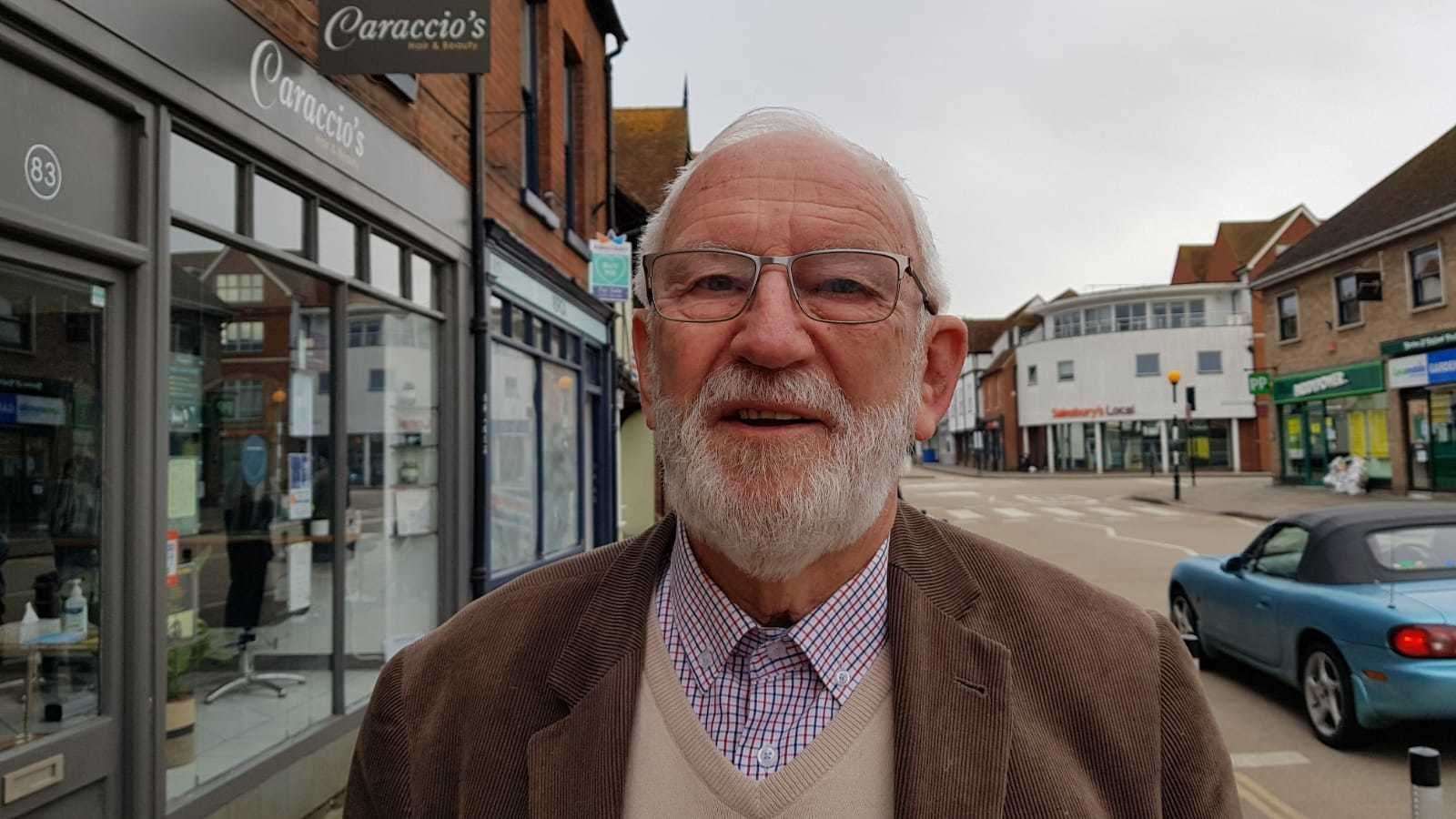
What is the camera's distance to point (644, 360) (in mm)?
1841

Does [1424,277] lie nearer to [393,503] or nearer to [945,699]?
[393,503]

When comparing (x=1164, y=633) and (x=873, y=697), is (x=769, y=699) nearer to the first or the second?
(x=873, y=697)

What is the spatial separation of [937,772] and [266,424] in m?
4.53

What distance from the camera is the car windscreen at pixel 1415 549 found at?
19.0 ft

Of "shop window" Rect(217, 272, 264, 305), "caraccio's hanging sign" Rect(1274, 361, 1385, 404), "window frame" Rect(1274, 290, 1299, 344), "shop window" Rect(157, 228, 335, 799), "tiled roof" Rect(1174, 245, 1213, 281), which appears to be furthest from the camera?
"tiled roof" Rect(1174, 245, 1213, 281)

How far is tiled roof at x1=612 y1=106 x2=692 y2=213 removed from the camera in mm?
18047

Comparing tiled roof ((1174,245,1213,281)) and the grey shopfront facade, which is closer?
the grey shopfront facade

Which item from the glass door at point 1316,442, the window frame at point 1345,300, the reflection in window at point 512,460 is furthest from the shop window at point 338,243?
the glass door at point 1316,442


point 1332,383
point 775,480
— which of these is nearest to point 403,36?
point 775,480

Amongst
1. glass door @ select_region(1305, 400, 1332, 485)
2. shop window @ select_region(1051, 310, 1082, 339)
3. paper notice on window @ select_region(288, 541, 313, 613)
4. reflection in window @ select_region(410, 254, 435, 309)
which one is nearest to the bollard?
paper notice on window @ select_region(288, 541, 313, 613)

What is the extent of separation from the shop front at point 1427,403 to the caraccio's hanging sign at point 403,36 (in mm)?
23746

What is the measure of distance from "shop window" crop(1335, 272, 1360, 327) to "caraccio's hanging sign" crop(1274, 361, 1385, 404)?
4.52 feet

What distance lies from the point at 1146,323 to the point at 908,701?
168 feet

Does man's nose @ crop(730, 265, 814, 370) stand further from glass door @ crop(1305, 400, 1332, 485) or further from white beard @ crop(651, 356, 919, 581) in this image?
glass door @ crop(1305, 400, 1332, 485)
